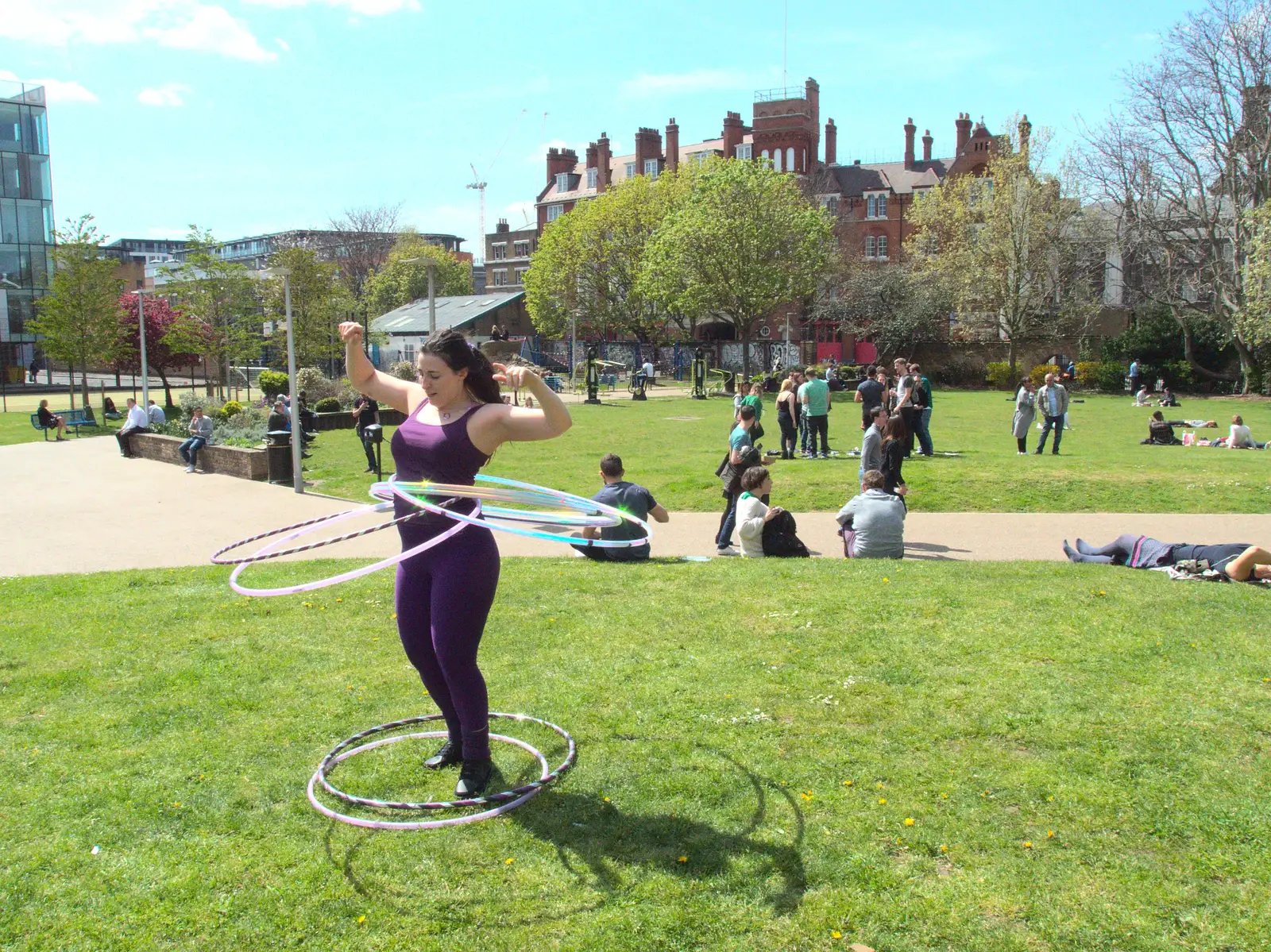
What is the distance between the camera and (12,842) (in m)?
4.30

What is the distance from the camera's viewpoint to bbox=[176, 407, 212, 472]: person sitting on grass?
840 inches

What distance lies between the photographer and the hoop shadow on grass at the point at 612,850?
3.86 m

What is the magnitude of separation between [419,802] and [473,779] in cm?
27

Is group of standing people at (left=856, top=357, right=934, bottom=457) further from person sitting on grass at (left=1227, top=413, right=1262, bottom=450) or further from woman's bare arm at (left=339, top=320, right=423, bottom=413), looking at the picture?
woman's bare arm at (left=339, top=320, right=423, bottom=413)

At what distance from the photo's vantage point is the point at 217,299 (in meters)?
38.1

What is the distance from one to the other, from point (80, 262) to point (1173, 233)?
50.7m

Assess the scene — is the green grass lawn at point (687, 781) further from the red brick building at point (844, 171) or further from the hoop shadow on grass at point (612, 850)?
the red brick building at point (844, 171)

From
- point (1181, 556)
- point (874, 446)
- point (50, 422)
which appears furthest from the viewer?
point (50, 422)

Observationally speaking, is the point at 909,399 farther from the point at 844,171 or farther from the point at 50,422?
the point at 844,171

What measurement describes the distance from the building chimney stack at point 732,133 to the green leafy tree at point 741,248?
112 feet

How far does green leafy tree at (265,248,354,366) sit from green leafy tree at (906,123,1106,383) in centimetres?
3320

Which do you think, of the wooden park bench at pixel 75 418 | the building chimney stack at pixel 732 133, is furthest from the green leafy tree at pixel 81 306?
the building chimney stack at pixel 732 133

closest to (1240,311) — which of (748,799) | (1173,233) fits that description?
(1173,233)

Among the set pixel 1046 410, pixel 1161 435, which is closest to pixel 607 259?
pixel 1161 435
